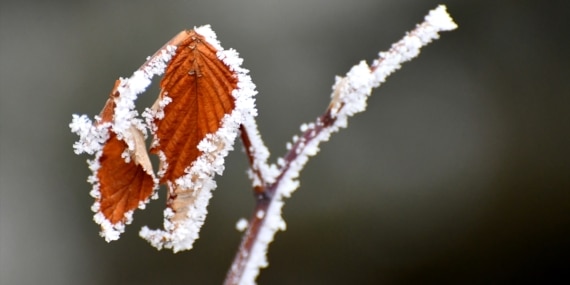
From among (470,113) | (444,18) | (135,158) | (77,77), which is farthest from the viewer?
(470,113)

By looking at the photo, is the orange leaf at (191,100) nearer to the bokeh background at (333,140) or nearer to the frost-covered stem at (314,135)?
the frost-covered stem at (314,135)

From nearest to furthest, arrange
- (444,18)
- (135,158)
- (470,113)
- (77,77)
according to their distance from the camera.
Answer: (135,158) → (444,18) → (77,77) → (470,113)

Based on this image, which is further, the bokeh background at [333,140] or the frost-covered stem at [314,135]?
the bokeh background at [333,140]

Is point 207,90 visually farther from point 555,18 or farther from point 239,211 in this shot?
point 555,18

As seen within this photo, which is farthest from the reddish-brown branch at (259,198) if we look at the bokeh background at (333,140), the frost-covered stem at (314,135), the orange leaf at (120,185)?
the bokeh background at (333,140)

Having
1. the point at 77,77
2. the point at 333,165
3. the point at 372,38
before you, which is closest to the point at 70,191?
the point at 77,77

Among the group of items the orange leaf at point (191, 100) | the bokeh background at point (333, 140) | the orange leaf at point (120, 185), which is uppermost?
the bokeh background at point (333, 140)

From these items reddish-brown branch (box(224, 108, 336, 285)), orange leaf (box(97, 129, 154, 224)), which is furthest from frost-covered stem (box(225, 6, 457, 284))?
orange leaf (box(97, 129, 154, 224))
